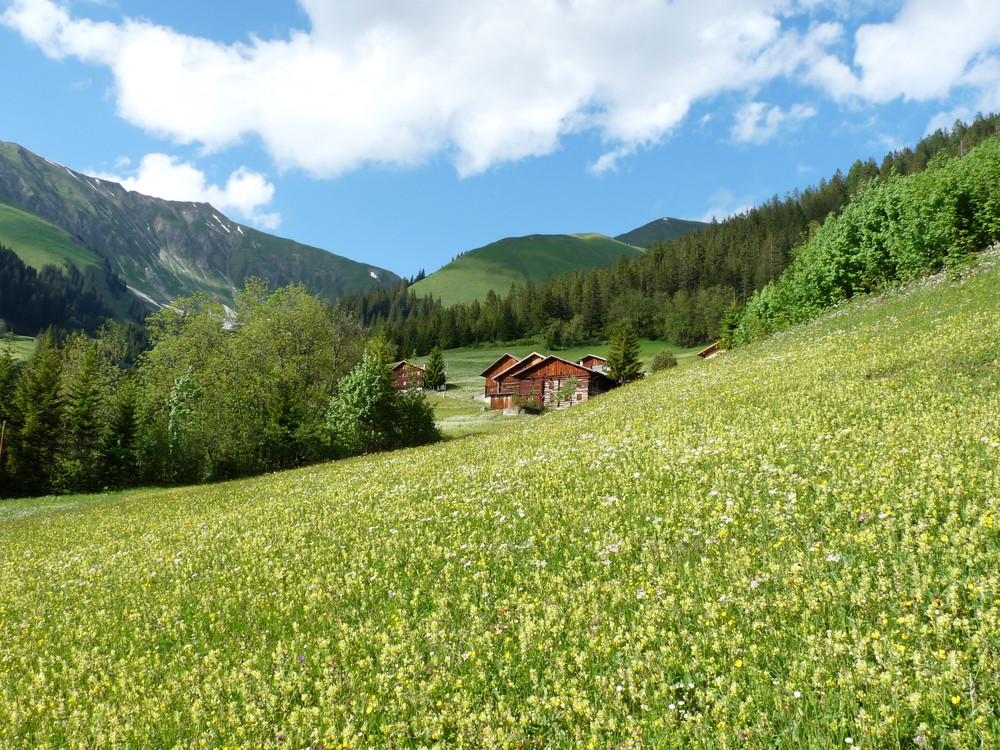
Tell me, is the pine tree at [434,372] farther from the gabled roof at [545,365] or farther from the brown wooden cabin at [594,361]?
the brown wooden cabin at [594,361]

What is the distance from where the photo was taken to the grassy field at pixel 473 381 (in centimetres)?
7388

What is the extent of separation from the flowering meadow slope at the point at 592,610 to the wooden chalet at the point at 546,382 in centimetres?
7321

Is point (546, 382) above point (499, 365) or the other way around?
the other way around

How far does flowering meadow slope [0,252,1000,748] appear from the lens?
477 cm

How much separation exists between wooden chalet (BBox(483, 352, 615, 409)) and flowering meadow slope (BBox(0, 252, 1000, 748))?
73.2 metres

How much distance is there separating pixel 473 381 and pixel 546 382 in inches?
1648

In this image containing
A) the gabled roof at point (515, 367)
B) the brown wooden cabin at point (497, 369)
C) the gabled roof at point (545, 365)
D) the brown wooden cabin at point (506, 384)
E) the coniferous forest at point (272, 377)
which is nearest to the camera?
the coniferous forest at point (272, 377)

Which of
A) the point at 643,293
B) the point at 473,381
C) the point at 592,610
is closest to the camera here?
the point at 592,610

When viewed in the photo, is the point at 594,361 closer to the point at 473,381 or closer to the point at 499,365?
the point at 499,365

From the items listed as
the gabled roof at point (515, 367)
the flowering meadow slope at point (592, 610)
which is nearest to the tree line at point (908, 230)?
the flowering meadow slope at point (592, 610)

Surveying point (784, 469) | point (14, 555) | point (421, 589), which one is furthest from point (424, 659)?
point (14, 555)

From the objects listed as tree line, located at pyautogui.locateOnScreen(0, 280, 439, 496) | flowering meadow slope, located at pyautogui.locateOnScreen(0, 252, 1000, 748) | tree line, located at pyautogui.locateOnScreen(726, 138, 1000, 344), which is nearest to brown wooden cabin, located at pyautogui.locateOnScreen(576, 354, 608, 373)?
tree line, located at pyautogui.locateOnScreen(726, 138, 1000, 344)

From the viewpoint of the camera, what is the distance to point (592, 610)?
6621 mm

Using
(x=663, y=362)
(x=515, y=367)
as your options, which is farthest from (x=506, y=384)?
(x=663, y=362)
